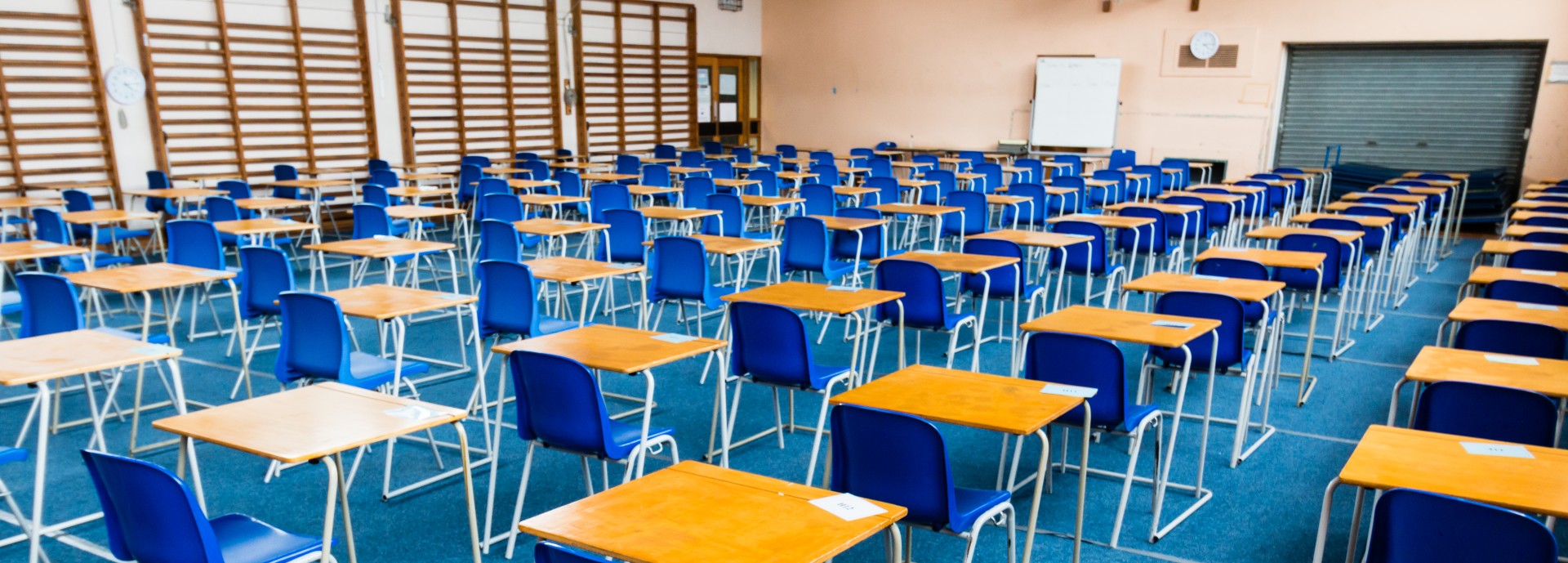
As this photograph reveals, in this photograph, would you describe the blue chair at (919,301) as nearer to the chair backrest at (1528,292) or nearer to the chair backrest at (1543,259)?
the chair backrest at (1528,292)

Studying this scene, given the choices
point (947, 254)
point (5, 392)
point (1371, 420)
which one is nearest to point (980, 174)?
point (947, 254)

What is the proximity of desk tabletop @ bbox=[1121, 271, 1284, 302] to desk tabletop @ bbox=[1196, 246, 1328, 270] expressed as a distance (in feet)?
1.51

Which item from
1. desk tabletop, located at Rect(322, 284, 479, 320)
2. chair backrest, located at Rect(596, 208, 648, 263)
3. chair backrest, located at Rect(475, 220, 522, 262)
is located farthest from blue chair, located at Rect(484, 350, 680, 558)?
chair backrest, located at Rect(596, 208, 648, 263)

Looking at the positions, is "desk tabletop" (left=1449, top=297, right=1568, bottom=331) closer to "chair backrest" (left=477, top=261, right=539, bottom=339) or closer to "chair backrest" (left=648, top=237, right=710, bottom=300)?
"chair backrest" (left=648, top=237, right=710, bottom=300)

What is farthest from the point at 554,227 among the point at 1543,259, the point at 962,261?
the point at 1543,259

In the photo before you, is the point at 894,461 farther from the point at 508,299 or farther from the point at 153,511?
the point at 508,299

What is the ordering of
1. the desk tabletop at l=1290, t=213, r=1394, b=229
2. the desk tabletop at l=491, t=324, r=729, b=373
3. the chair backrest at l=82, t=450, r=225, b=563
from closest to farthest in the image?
the chair backrest at l=82, t=450, r=225, b=563
the desk tabletop at l=491, t=324, r=729, b=373
the desk tabletop at l=1290, t=213, r=1394, b=229

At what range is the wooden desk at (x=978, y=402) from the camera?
284cm

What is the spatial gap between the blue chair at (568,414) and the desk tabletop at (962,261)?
2331 millimetres

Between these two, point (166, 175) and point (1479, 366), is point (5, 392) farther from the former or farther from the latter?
point (1479, 366)

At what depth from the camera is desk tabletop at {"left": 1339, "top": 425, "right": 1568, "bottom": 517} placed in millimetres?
2309

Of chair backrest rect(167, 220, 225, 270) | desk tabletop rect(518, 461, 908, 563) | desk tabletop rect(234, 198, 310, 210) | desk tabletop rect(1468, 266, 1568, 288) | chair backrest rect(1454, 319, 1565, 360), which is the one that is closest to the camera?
desk tabletop rect(518, 461, 908, 563)

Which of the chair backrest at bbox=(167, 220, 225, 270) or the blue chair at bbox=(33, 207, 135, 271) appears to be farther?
the blue chair at bbox=(33, 207, 135, 271)

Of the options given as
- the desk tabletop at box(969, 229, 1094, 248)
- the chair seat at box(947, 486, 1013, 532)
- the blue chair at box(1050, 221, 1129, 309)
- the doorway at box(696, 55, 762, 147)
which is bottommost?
the chair seat at box(947, 486, 1013, 532)
